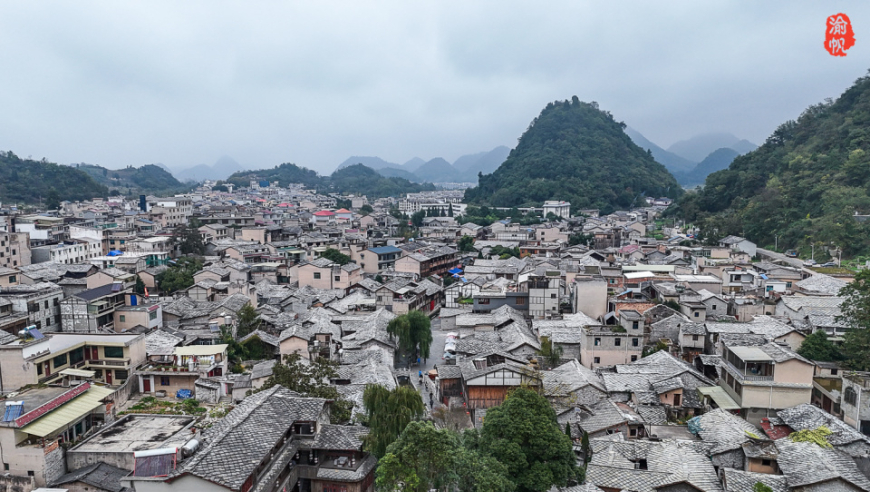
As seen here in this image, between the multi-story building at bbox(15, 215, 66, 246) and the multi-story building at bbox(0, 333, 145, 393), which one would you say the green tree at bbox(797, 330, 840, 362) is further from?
the multi-story building at bbox(15, 215, 66, 246)

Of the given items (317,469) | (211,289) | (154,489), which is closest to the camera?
(154,489)

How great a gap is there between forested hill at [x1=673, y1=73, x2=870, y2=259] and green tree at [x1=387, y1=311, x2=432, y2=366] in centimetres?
2670

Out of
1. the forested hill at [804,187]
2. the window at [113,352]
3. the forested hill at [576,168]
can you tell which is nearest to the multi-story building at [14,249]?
the window at [113,352]

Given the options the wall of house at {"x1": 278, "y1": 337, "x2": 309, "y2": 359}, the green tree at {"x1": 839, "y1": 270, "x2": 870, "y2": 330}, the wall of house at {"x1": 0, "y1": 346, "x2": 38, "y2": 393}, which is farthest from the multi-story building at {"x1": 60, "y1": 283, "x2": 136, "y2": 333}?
the green tree at {"x1": 839, "y1": 270, "x2": 870, "y2": 330}

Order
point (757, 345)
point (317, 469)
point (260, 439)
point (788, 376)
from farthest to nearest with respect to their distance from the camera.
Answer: point (757, 345) < point (788, 376) < point (317, 469) < point (260, 439)

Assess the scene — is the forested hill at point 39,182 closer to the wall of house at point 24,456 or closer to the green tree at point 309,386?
the wall of house at point 24,456

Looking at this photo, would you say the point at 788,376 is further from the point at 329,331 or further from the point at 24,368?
the point at 24,368

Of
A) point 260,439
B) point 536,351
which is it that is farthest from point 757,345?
point 260,439

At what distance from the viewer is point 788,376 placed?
1456 centimetres

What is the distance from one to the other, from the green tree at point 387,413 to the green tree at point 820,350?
1335cm

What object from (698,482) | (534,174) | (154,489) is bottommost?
(698,482)

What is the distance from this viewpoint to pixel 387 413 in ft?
37.6

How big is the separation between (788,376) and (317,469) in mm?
12349

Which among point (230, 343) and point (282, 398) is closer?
point (282, 398)
